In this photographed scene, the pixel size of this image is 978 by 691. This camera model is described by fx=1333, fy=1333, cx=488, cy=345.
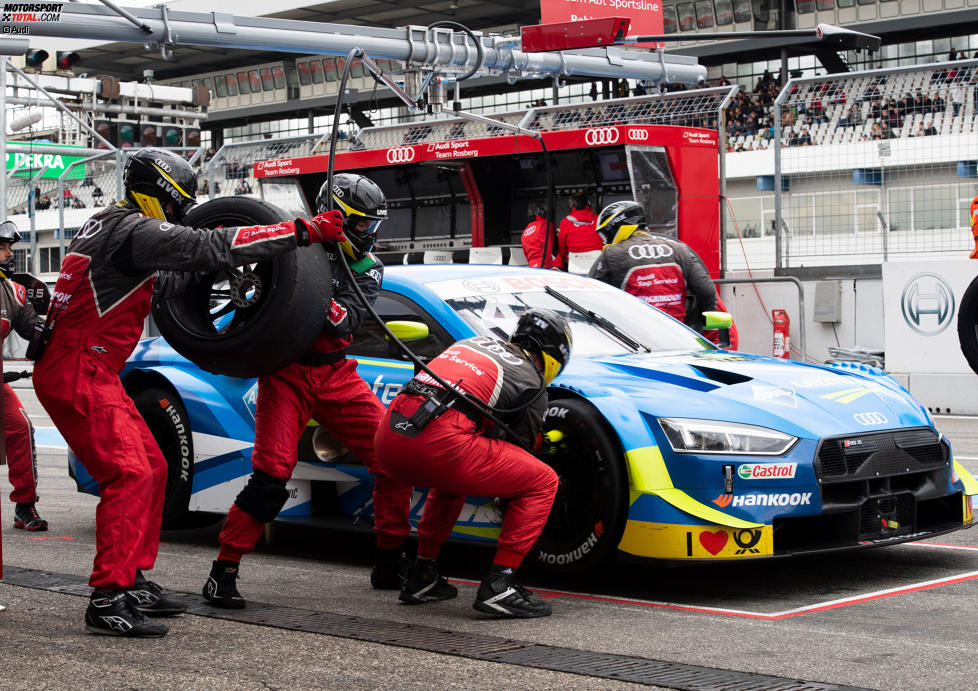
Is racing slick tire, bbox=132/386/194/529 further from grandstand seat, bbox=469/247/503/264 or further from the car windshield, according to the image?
grandstand seat, bbox=469/247/503/264

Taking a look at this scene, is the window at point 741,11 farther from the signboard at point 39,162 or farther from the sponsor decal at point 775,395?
the sponsor decal at point 775,395

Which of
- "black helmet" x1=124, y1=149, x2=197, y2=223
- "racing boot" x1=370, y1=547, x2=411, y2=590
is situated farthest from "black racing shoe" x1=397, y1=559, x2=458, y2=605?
"black helmet" x1=124, y1=149, x2=197, y2=223

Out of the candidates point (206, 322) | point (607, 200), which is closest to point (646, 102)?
point (607, 200)

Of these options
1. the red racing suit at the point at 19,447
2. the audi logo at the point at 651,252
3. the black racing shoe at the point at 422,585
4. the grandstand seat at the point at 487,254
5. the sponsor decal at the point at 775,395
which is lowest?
the black racing shoe at the point at 422,585

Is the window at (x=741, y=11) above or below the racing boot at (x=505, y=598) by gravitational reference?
above

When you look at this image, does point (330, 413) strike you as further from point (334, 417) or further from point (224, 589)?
point (224, 589)

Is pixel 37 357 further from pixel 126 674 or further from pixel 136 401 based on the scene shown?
pixel 136 401

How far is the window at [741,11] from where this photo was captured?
40.6 m

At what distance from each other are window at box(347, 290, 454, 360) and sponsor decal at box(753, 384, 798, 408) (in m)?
1.44

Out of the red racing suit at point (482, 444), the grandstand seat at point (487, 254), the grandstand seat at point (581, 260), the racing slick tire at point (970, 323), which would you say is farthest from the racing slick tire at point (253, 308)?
the grandstand seat at point (487, 254)

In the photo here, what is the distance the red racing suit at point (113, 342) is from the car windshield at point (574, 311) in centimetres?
159

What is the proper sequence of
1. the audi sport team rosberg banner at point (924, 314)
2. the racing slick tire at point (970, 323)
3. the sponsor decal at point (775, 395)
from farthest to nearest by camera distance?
the audi sport team rosberg banner at point (924, 314) < the racing slick tire at point (970, 323) < the sponsor decal at point (775, 395)

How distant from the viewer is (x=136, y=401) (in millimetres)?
7402

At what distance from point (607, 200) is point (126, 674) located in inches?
568
